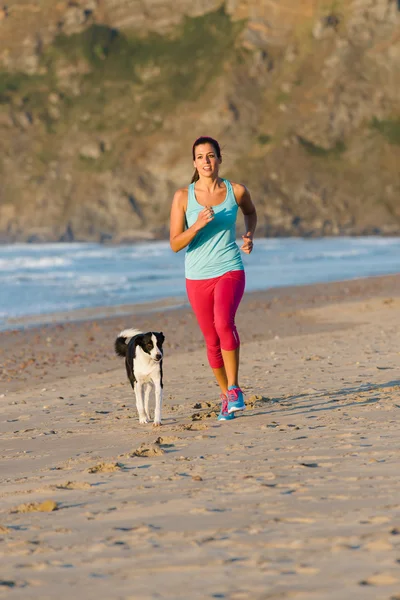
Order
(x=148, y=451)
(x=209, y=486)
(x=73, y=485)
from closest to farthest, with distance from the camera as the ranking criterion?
1. (x=209, y=486)
2. (x=73, y=485)
3. (x=148, y=451)

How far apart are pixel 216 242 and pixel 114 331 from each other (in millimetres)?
9598

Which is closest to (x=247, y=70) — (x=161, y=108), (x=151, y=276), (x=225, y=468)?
(x=161, y=108)

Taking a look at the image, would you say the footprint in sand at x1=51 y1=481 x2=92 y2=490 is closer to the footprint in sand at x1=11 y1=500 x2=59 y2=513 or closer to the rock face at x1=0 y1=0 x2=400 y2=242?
the footprint in sand at x1=11 y1=500 x2=59 y2=513

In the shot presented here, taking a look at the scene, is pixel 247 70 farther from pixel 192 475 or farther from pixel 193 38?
pixel 192 475

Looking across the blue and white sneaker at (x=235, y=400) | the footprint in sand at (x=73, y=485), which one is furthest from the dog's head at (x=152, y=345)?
the footprint in sand at (x=73, y=485)

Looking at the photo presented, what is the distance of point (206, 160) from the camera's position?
21.5 ft

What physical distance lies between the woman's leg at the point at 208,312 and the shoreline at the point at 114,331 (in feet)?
13.2

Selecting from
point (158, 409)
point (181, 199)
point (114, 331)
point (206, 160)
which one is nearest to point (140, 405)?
point (158, 409)

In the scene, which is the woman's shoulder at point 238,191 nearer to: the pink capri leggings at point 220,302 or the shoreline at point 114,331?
the pink capri leggings at point 220,302

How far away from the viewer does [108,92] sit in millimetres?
104062

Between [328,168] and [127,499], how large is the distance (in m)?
87.3

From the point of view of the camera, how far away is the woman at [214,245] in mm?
6598

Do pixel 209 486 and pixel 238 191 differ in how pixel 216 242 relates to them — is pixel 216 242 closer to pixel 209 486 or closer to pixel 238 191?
pixel 238 191

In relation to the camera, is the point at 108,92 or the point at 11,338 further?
the point at 108,92
